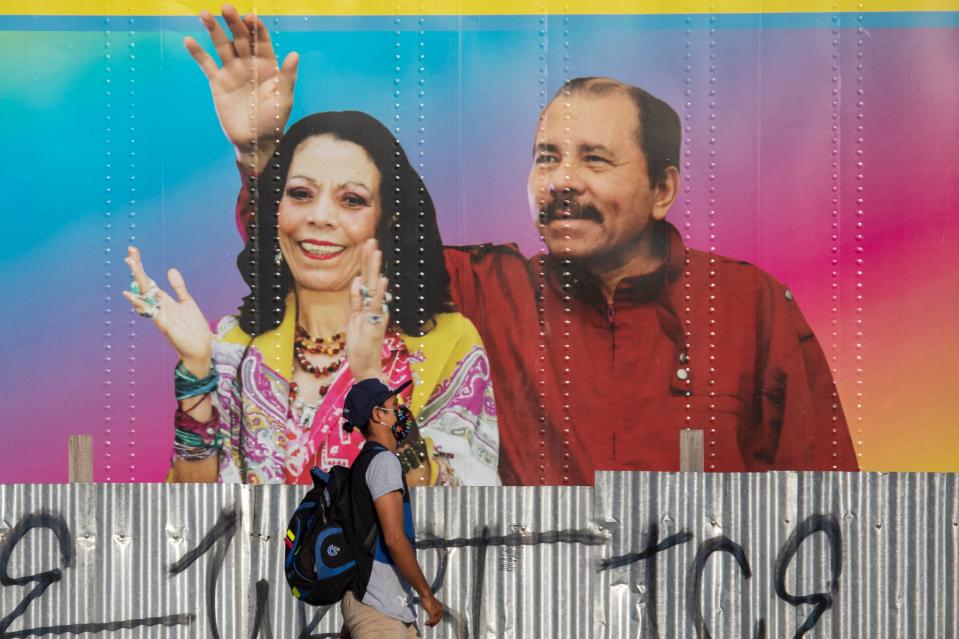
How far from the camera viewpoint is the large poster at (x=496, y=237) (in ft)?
15.1

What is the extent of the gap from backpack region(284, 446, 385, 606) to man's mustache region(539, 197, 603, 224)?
4.57 ft

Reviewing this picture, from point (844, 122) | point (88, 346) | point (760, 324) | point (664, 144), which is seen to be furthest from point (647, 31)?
point (88, 346)

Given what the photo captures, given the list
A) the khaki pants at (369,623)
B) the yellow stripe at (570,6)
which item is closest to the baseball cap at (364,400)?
the khaki pants at (369,623)

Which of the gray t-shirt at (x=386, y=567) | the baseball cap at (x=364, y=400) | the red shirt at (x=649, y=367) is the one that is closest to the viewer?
the gray t-shirt at (x=386, y=567)

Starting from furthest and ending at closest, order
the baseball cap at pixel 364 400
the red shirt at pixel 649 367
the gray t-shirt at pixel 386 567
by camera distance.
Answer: the red shirt at pixel 649 367, the baseball cap at pixel 364 400, the gray t-shirt at pixel 386 567

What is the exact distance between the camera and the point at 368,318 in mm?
4633

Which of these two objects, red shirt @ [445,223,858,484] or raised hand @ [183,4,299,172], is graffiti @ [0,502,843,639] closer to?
red shirt @ [445,223,858,484]

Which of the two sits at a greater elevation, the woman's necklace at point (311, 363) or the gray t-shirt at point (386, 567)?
the woman's necklace at point (311, 363)

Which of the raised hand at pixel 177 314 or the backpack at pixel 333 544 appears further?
the raised hand at pixel 177 314

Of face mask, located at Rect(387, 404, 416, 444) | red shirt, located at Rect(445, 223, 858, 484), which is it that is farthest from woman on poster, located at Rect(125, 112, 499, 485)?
face mask, located at Rect(387, 404, 416, 444)

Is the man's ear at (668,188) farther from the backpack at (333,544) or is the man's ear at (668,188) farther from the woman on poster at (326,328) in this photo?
the backpack at (333,544)

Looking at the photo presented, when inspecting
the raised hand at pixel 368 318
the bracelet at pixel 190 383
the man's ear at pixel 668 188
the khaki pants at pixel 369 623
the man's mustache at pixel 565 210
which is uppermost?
the man's ear at pixel 668 188

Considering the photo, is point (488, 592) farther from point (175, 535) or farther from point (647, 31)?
point (647, 31)

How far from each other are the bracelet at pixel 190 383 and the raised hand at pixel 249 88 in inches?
35.5
